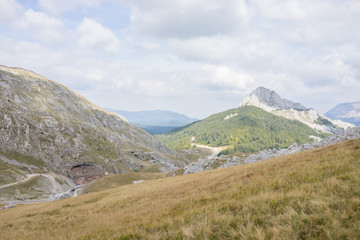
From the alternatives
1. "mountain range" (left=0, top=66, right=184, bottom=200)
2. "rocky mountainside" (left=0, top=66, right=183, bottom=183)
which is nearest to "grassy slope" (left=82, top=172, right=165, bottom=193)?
"mountain range" (left=0, top=66, right=184, bottom=200)

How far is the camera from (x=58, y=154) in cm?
11469

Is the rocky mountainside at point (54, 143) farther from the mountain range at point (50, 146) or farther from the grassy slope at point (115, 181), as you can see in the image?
the grassy slope at point (115, 181)

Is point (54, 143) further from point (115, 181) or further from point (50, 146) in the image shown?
point (115, 181)

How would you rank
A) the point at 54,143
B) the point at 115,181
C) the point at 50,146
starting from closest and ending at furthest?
the point at 115,181, the point at 50,146, the point at 54,143

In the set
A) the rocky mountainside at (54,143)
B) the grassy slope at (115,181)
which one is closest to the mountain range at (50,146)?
the rocky mountainside at (54,143)

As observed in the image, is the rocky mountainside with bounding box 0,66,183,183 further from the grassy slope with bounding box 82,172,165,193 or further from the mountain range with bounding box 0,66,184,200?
the grassy slope with bounding box 82,172,165,193

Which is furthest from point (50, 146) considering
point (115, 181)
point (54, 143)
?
point (115, 181)

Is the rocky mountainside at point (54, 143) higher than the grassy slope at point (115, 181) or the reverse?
higher

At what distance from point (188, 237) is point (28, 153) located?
5023 inches

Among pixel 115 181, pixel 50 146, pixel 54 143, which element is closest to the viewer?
pixel 115 181

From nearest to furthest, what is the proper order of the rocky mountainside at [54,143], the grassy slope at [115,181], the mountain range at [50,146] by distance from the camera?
the grassy slope at [115,181] → the mountain range at [50,146] → the rocky mountainside at [54,143]

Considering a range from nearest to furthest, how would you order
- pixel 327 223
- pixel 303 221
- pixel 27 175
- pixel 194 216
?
pixel 327 223, pixel 303 221, pixel 194 216, pixel 27 175

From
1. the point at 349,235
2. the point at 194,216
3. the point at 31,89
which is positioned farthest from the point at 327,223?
the point at 31,89

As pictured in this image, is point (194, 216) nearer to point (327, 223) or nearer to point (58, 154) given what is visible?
point (327, 223)
